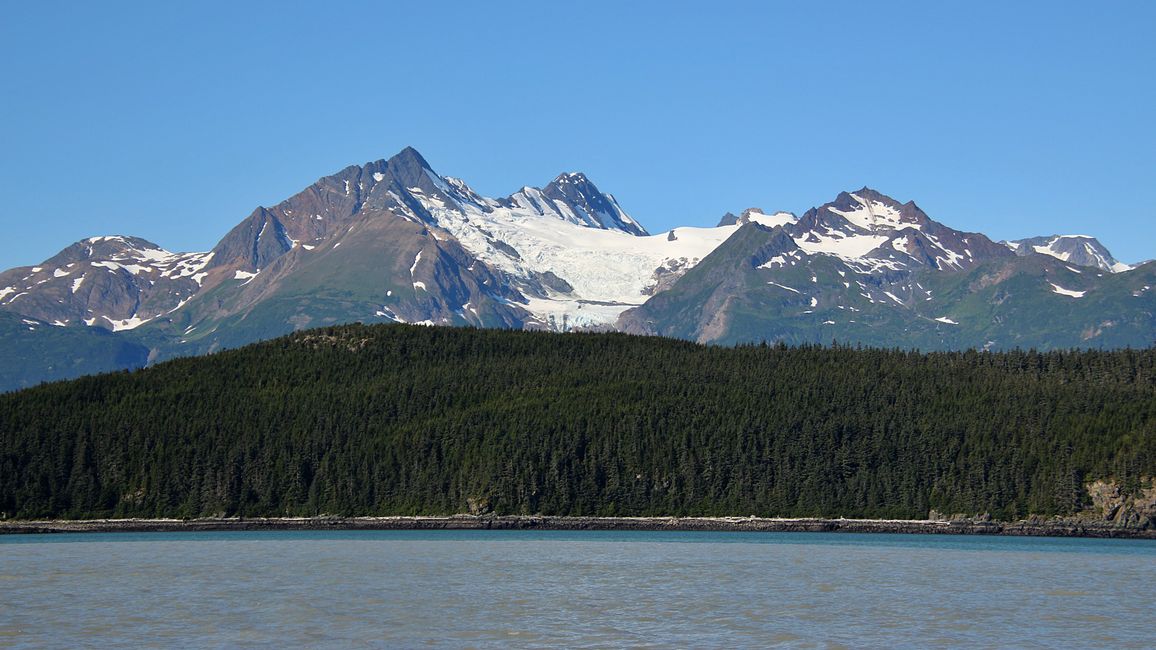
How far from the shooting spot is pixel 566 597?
371ft

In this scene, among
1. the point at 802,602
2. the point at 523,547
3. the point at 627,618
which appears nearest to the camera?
the point at 627,618

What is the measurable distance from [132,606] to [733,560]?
6864 centimetres

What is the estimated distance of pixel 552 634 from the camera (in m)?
91.4

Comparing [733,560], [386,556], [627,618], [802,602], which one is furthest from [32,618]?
[733,560]

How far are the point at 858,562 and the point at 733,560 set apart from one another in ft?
40.6

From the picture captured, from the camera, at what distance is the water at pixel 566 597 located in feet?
297

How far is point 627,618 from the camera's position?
326 feet

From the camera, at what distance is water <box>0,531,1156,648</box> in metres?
90.4

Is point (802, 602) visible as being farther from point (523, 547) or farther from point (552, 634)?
point (523, 547)

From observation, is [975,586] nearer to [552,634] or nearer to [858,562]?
[858,562]

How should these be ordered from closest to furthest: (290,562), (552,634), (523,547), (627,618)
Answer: (552,634), (627,618), (290,562), (523,547)

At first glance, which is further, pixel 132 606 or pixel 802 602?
pixel 802 602

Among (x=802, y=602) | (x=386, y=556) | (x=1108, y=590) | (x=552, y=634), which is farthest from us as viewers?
(x=386, y=556)

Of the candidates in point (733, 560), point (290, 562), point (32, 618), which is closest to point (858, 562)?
point (733, 560)
